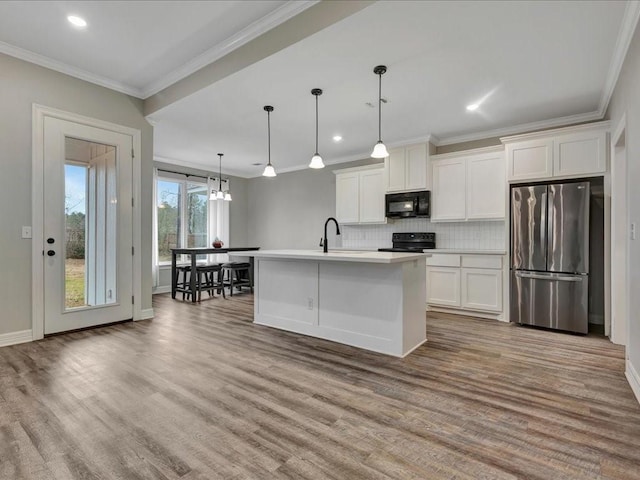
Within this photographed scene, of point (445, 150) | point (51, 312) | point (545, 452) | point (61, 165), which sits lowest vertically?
point (545, 452)

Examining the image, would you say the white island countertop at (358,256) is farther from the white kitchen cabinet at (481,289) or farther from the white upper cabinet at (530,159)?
the white upper cabinet at (530,159)

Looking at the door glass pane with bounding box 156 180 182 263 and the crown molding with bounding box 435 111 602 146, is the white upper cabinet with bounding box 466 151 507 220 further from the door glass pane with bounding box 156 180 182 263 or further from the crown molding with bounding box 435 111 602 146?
the door glass pane with bounding box 156 180 182 263

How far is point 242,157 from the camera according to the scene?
259 inches

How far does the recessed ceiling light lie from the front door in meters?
1.18

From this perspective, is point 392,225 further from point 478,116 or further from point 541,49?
point 541,49

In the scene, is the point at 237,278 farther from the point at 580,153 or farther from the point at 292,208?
the point at 580,153

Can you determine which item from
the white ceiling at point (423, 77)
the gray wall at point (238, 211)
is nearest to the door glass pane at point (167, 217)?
the gray wall at point (238, 211)

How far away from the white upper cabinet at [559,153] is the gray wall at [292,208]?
241 centimetres

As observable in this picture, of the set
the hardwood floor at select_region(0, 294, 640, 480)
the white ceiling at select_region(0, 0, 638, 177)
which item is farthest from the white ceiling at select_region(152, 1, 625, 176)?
the hardwood floor at select_region(0, 294, 640, 480)

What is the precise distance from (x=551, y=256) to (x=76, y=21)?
5.38m

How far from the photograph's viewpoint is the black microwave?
5160mm

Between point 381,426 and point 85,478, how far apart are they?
147cm

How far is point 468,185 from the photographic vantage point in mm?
4805

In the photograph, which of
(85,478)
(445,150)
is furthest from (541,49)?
(85,478)
